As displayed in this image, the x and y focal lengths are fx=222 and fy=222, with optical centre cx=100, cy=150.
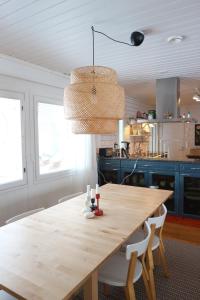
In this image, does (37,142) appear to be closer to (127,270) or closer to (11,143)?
(11,143)

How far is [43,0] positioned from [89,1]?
1.12 ft

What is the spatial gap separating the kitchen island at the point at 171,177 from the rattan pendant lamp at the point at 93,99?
2.34 meters

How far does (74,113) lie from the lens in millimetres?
1768

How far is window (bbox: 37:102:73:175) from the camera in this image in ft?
11.1

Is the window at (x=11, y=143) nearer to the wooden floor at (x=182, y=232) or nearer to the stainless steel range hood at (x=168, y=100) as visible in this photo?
the wooden floor at (x=182, y=232)

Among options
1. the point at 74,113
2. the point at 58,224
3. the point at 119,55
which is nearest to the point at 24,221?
the point at 58,224

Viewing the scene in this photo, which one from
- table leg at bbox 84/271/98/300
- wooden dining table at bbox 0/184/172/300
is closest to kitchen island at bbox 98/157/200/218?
wooden dining table at bbox 0/184/172/300

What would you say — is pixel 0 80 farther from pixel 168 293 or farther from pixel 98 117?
pixel 168 293

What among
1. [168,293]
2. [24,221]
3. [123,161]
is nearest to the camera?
[24,221]

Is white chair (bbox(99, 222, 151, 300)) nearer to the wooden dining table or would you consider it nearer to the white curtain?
the wooden dining table

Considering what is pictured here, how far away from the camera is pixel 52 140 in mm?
3605

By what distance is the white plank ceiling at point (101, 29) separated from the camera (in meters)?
1.74

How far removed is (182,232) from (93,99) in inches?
102

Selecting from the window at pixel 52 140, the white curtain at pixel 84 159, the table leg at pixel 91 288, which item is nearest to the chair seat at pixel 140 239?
the table leg at pixel 91 288
